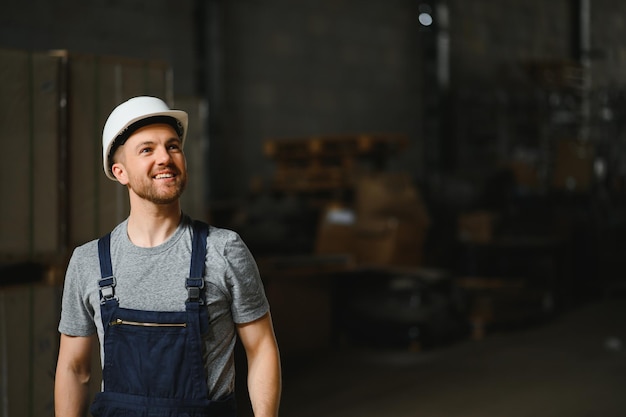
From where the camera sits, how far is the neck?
6.40ft

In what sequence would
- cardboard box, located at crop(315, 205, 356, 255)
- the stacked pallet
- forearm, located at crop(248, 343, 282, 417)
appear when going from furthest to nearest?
the stacked pallet, cardboard box, located at crop(315, 205, 356, 255), forearm, located at crop(248, 343, 282, 417)

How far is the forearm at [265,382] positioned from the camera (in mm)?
1981

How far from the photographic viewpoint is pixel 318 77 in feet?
37.5

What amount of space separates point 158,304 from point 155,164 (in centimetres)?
32

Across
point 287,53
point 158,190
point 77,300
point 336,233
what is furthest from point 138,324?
point 287,53

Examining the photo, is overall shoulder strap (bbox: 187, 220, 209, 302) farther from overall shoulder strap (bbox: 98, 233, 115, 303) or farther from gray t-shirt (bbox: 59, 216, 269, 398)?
overall shoulder strap (bbox: 98, 233, 115, 303)

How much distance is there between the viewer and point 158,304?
1.90m

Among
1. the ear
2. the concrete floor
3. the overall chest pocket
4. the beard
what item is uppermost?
the ear

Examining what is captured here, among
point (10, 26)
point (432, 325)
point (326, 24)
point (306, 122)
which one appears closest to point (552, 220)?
point (432, 325)

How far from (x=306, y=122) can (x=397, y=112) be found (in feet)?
7.23

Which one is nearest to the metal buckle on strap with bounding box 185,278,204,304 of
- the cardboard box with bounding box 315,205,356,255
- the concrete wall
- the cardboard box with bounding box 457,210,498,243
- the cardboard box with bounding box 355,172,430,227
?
the cardboard box with bounding box 315,205,356,255

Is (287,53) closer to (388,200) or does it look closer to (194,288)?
(388,200)

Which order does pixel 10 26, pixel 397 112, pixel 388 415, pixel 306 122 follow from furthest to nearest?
1. pixel 397 112
2. pixel 306 122
3. pixel 10 26
4. pixel 388 415

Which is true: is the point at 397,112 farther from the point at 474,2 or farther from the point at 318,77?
the point at 474,2
